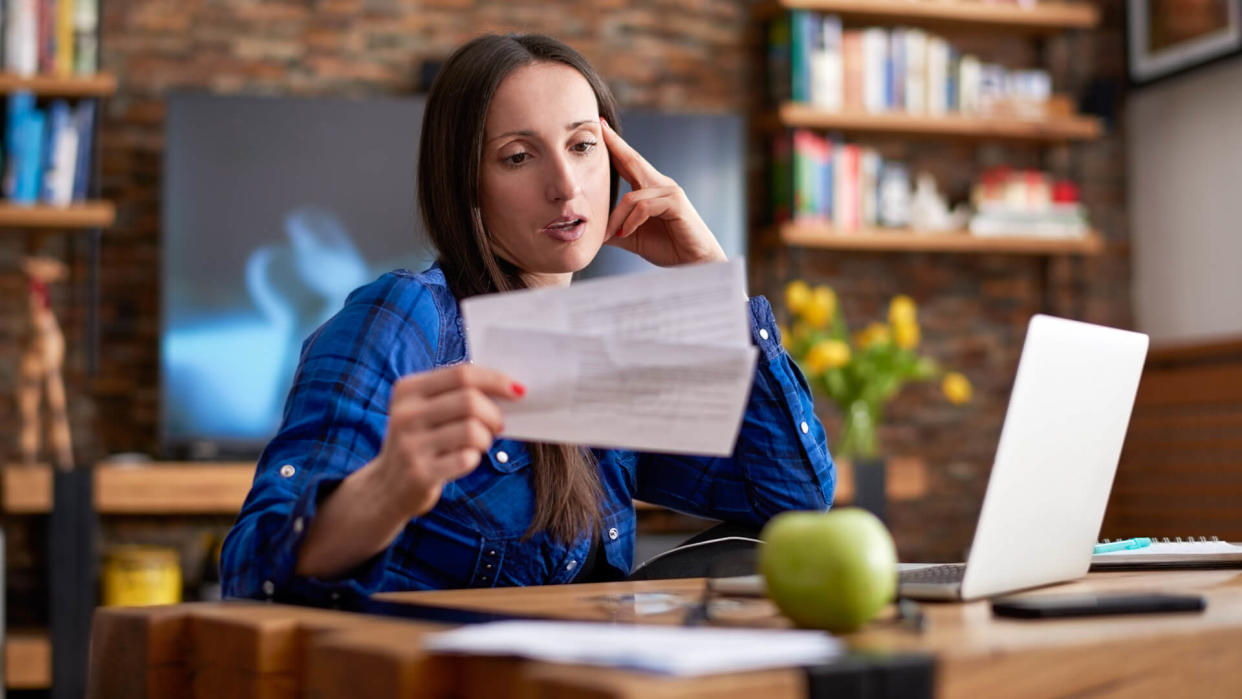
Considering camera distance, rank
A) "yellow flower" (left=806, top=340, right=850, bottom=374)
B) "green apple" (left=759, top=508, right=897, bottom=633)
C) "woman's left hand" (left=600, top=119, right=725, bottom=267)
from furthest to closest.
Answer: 1. "yellow flower" (left=806, top=340, right=850, bottom=374)
2. "woman's left hand" (left=600, top=119, right=725, bottom=267)
3. "green apple" (left=759, top=508, right=897, bottom=633)

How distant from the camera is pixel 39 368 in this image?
12.1ft

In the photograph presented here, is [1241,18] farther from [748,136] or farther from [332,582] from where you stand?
[332,582]

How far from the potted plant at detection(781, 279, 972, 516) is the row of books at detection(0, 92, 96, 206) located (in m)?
2.02

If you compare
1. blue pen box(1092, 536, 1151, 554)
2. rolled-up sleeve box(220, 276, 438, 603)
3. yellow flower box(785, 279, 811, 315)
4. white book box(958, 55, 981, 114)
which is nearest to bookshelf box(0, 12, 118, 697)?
yellow flower box(785, 279, 811, 315)

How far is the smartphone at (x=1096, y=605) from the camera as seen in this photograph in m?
0.94

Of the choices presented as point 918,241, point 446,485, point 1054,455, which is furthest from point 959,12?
point 1054,455

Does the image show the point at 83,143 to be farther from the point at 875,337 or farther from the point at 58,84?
the point at 875,337

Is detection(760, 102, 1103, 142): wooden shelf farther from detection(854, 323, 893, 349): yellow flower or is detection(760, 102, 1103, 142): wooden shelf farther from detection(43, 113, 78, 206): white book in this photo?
detection(43, 113, 78, 206): white book

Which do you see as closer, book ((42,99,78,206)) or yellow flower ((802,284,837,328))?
book ((42,99,78,206))

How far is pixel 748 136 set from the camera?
14.8ft

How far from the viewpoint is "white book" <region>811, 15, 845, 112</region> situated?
4312 mm

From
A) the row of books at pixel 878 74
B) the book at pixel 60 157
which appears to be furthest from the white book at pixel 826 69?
the book at pixel 60 157

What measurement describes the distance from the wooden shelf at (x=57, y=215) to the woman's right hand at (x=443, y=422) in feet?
9.85

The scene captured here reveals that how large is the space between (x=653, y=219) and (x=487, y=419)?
77cm
